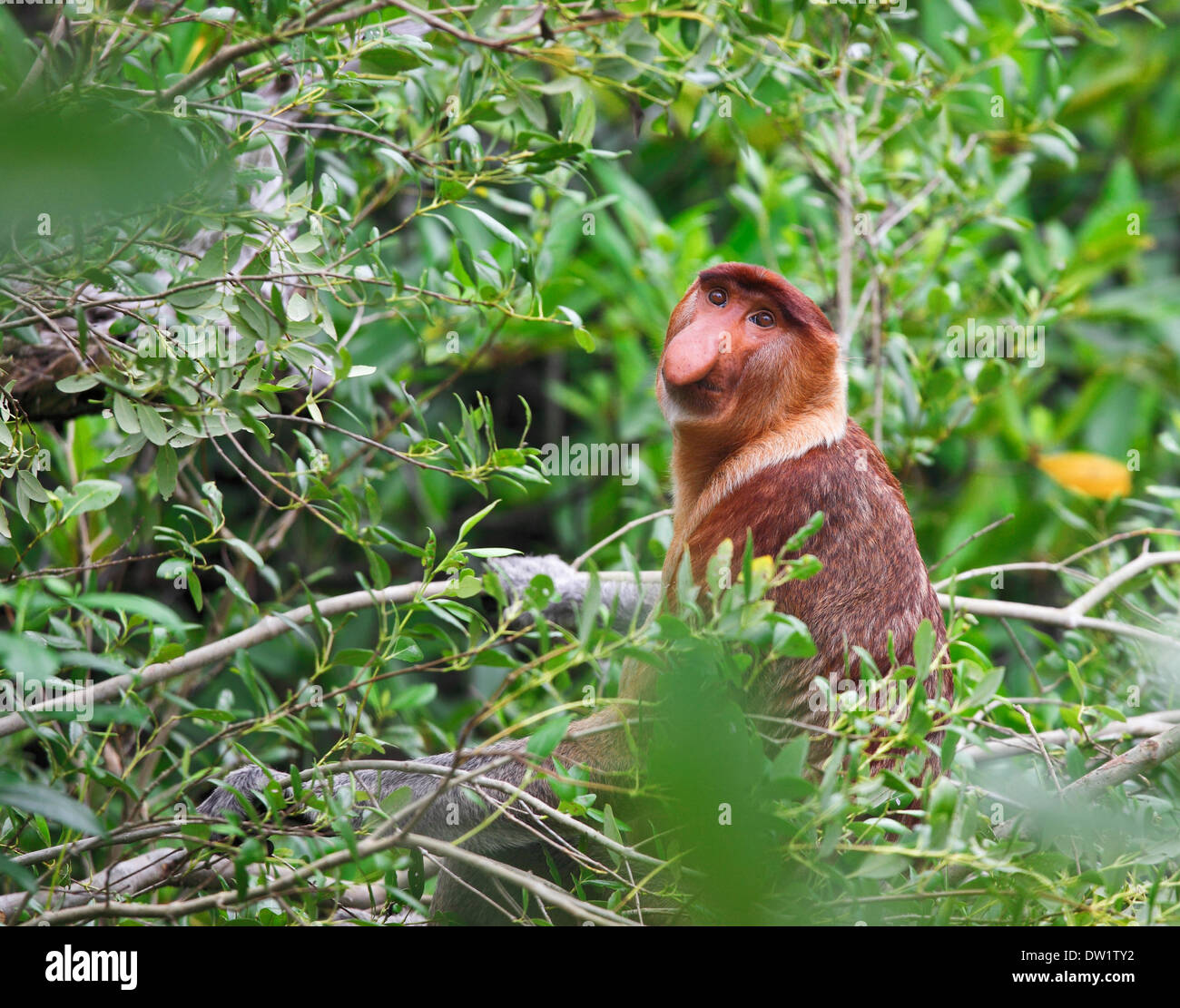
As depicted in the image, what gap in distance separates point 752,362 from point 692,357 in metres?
0.17

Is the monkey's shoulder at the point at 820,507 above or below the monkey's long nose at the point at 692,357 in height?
below

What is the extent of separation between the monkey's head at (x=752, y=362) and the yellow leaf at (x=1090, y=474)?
2041 mm

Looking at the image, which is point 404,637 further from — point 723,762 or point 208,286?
point 723,762

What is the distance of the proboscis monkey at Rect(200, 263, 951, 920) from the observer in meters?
2.17

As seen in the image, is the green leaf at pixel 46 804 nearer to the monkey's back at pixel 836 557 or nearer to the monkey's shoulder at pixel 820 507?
the monkey's back at pixel 836 557

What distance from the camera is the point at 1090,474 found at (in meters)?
4.21

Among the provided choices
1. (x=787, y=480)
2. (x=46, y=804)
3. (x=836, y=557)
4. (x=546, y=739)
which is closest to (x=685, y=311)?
(x=787, y=480)

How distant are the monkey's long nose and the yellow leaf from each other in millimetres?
2281

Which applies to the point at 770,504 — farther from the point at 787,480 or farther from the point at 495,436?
the point at 495,436

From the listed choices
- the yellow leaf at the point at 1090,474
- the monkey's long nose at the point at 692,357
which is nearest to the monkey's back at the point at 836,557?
the monkey's long nose at the point at 692,357

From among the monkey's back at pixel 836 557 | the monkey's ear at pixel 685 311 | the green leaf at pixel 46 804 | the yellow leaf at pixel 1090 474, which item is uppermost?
the monkey's ear at pixel 685 311

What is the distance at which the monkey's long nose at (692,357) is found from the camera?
93.0 inches

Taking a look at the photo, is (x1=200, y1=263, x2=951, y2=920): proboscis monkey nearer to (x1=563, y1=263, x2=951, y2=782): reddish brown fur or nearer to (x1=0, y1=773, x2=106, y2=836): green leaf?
(x1=563, y1=263, x2=951, y2=782): reddish brown fur

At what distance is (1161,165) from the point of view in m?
5.91
